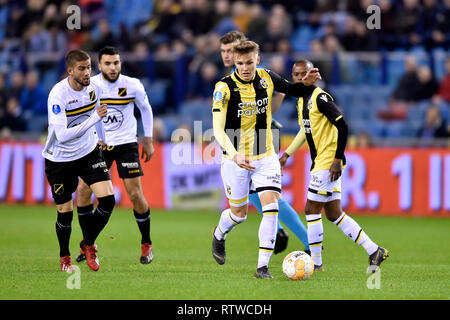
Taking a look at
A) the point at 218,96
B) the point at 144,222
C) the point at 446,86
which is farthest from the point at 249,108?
the point at 446,86

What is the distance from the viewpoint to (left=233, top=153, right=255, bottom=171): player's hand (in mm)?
7820

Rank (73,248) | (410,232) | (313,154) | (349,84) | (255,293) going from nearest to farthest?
(255,293)
(313,154)
(73,248)
(410,232)
(349,84)

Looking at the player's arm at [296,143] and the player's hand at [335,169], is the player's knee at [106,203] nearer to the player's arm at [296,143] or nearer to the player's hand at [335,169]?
the player's arm at [296,143]

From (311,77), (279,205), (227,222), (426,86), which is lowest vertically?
(227,222)

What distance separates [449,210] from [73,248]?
7552 mm

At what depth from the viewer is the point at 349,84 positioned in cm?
1741

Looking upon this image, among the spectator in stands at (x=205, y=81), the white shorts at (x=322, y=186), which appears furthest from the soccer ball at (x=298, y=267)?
the spectator in stands at (x=205, y=81)

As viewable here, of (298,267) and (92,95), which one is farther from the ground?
(92,95)

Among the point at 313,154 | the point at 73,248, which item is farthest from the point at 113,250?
the point at 313,154

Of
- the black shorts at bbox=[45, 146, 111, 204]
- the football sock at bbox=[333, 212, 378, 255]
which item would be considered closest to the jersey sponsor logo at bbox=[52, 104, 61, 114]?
the black shorts at bbox=[45, 146, 111, 204]

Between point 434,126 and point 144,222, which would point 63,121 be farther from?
point 434,126

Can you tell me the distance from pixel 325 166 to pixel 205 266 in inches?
70.9

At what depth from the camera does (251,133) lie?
8.47 metres

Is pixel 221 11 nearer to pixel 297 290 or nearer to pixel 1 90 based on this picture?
pixel 1 90
